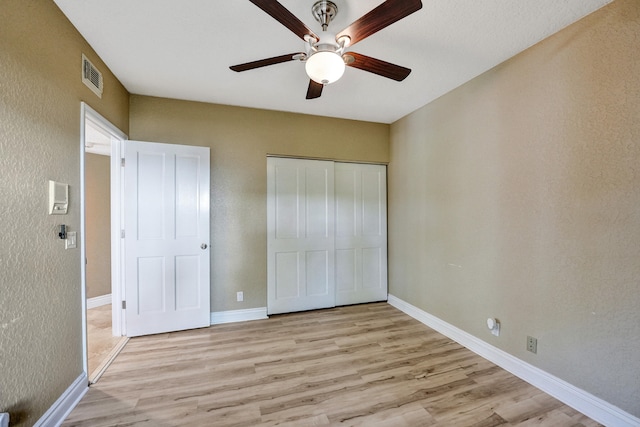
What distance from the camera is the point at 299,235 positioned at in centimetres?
350

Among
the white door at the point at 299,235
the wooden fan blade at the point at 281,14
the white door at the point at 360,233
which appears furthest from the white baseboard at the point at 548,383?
the wooden fan blade at the point at 281,14

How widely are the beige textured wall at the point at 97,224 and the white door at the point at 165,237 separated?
5.20ft

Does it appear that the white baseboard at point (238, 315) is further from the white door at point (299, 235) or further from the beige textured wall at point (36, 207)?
the beige textured wall at point (36, 207)

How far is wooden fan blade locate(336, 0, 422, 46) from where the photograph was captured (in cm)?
118

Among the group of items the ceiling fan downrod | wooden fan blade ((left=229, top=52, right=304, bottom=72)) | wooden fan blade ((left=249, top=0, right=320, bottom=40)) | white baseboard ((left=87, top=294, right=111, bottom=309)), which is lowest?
white baseboard ((left=87, top=294, right=111, bottom=309))

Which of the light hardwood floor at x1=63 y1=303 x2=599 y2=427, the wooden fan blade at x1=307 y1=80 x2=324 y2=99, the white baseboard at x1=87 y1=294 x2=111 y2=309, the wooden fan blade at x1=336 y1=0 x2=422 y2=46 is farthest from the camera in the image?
the white baseboard at x1=87 y1=294 x2=111 y2=309

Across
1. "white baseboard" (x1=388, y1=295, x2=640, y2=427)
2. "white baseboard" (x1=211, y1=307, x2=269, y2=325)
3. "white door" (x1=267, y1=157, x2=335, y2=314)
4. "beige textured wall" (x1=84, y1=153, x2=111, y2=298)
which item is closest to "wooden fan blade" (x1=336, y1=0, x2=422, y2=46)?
"white door" (x1=267, y1=157, x2=335, y2=314)

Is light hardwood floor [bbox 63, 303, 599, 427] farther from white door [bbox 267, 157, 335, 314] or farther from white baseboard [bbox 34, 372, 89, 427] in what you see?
white door [bbox 267, 157, 335, 314]

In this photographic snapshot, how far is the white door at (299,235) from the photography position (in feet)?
11.1

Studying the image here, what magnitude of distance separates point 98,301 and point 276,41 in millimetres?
4169

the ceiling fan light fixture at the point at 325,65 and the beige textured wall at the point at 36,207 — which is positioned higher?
the ceiling fan light fixture at the point at 325,65

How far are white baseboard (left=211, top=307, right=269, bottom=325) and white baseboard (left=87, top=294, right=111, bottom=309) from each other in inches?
77.6

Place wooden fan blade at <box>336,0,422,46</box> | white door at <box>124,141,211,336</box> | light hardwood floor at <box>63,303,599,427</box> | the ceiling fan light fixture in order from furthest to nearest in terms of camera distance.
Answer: white door at <box>124,141,211,336</box> → light hardwood floor at <box>63,303,599,427</box> → the ceiling fan light fixture → wooden fan blade at <box>336,0,422,46</box>

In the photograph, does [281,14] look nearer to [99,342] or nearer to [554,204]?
[554,204]
